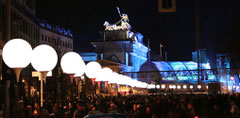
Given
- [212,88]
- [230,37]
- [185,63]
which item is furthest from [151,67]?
[230,37]

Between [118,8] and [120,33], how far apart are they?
14401mm

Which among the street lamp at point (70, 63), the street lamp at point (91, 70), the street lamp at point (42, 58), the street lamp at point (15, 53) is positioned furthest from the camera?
the street lamp at point (91, 70)

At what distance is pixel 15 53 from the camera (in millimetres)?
10117

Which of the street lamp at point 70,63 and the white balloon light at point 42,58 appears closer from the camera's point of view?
the white balloon light at point 42,58

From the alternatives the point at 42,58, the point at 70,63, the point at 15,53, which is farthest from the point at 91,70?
the point at 15,53

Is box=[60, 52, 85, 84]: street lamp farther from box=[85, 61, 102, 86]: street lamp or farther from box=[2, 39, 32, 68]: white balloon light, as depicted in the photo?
box=[85, 61, 102, 86]: street lamp

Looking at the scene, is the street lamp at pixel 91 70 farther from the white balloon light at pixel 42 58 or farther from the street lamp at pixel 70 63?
the white balloon light at pixel 42 58

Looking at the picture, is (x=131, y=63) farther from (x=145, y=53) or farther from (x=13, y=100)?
(x=13, y=100)

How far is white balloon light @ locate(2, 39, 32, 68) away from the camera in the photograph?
10.1m

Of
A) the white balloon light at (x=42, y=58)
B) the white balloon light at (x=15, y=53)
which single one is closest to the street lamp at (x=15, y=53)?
the white balloon light at (x=15, y=53)

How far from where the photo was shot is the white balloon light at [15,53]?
10.1 meters

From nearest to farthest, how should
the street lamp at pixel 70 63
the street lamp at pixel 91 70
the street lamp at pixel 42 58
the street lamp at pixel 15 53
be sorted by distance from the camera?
1. the street lamp at pixel 15 53
2. the street lamp at pixel 42 58
3. the street lamp at pixel 70 63
4. the street lamp at pixel 91 70

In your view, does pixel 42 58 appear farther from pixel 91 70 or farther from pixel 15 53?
pixel 91 70

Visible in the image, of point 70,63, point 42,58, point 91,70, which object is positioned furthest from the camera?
point 91,70
